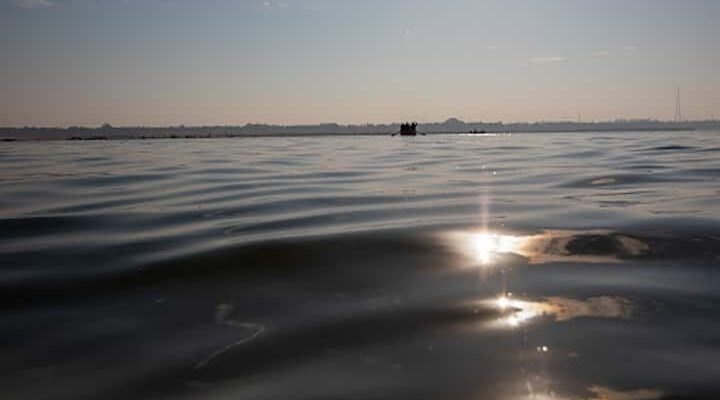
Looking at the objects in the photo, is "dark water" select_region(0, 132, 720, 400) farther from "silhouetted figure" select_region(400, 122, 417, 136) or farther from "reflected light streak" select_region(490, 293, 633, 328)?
"silhouetted figure" select_region(400, 122, 417, 136)

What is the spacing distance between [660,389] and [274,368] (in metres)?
1.79

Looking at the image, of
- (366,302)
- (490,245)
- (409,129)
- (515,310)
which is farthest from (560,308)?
(409,129)

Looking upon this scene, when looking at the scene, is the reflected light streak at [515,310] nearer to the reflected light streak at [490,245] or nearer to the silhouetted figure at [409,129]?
the reflected light streak at [490,245]

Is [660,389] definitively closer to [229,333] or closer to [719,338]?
[719,338]

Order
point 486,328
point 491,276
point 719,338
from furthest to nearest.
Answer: point 491,276
point 486,328
point 719,338

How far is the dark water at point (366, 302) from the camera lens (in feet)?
7.84

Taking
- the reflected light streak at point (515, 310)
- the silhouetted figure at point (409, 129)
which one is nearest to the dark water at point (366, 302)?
the reflected light streak at point (515, 310)

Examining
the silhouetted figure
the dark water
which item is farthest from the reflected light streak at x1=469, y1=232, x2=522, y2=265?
the silhouetted figure

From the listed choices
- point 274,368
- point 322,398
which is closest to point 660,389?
point 322,398

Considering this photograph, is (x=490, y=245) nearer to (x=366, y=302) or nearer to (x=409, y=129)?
(x=366, y=302)

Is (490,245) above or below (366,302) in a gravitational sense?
above

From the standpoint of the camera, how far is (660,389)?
2178mm

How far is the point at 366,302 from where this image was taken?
11.3 ft

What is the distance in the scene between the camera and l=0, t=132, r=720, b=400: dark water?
2.39m
